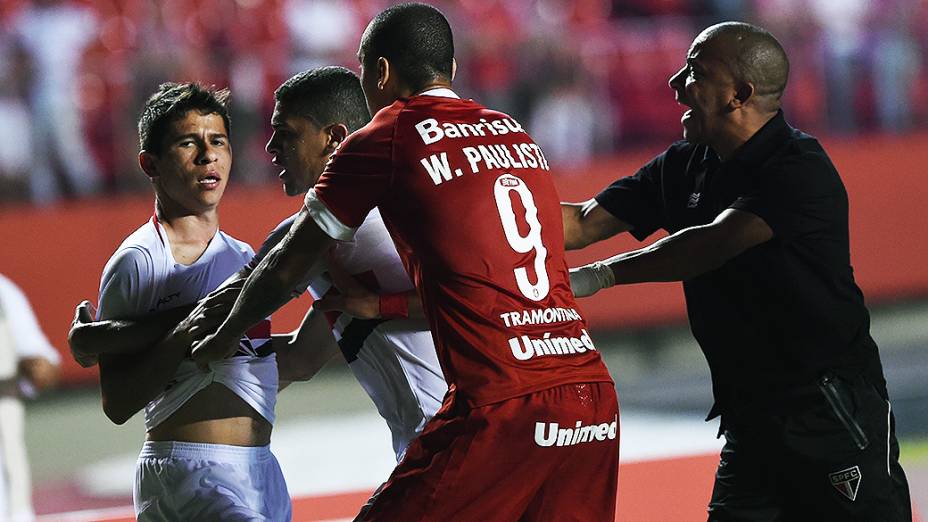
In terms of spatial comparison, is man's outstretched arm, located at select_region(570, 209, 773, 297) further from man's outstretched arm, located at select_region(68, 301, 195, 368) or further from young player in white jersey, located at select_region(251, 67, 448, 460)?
man's outstretched arm, located at select_region(68, 301, 195, 368)

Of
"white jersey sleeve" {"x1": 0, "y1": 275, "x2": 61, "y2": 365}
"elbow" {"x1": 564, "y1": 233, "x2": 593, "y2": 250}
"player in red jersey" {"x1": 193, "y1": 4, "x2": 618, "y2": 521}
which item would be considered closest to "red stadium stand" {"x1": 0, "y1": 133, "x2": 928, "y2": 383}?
"white jersey sleeve" {"x1": 0, "y1": 275, "x2": 61, "y2": 365}

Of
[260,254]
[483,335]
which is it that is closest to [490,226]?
[483,335]

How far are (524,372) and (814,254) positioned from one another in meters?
1.11

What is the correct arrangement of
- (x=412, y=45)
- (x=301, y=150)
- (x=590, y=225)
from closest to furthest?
(x=412, y=45), (x=301, y=150), (x=590, y=225)

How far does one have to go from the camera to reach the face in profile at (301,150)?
3.43 m

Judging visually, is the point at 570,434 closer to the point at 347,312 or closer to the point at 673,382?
the point at 347,312

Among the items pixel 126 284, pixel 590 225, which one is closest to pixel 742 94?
pixel 590 225

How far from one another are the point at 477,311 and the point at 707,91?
49.2 inches

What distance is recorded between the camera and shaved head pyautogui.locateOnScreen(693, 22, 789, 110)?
3537 millimetres

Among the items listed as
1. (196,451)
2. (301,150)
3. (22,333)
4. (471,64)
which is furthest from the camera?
(471,64)

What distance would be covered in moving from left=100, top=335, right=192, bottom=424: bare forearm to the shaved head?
1.74 metres

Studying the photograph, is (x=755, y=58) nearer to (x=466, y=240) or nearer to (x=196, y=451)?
(x=466, y=240)

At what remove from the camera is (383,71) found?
2998 mm

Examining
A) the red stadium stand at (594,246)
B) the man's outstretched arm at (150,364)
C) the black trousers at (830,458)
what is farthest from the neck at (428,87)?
the red stadium stand at (594,246)
